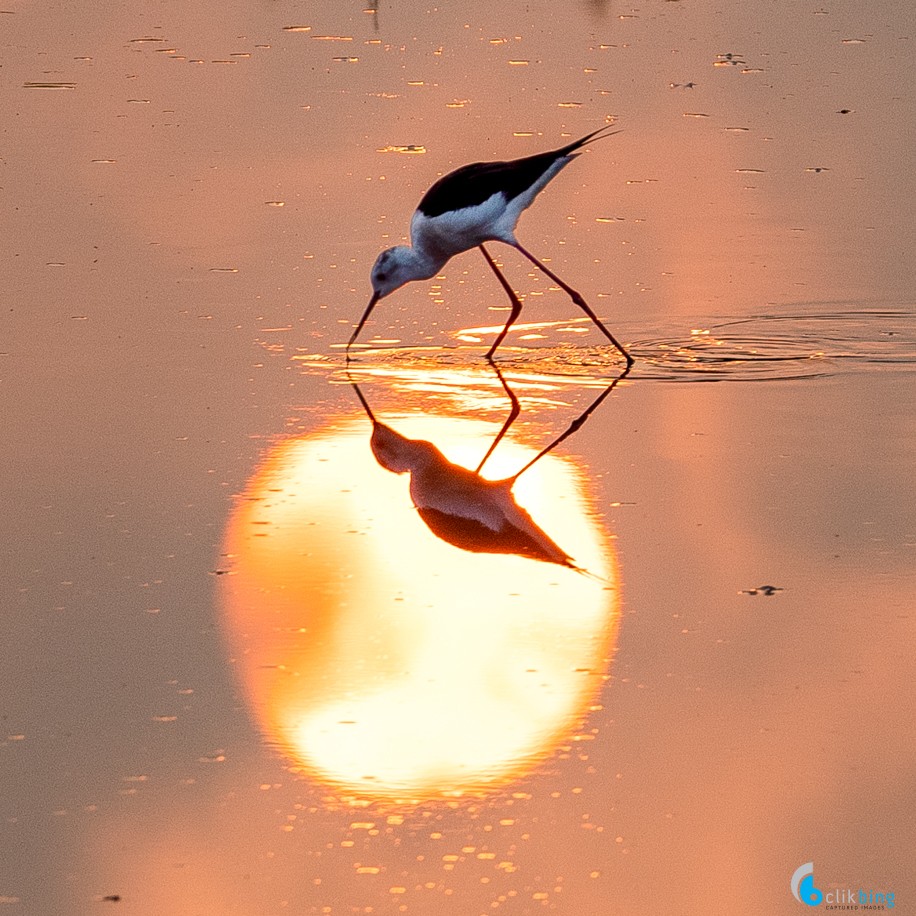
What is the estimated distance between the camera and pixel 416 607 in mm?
5355

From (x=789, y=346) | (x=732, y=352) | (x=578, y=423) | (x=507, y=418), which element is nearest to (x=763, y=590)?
(x=578, y=423)

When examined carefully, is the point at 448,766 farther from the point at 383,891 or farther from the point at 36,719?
the point at 36,719

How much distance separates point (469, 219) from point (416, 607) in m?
2.88

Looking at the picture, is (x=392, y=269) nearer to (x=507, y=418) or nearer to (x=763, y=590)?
(x=507, y=418)

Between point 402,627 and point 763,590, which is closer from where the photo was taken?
point 402,627

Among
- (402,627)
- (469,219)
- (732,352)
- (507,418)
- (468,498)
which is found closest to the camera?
(402,627)

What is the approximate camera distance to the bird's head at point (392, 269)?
26.5 ft

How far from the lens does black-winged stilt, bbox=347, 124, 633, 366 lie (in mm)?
7855

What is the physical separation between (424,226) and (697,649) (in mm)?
3354

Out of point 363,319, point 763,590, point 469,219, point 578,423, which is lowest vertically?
point 363,319

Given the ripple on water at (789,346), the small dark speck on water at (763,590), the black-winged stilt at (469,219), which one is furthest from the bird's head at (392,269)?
the small dark speck on water at (763,590)

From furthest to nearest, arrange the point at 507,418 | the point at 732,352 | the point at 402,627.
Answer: the point at 732,352 < the point at 507,418 < the point at 402,627

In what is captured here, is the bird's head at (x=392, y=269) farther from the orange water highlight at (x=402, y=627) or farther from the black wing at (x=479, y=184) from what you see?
the orange water highlight at (x=402, y=627)

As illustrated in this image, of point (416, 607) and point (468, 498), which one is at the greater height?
point (416, 607)
